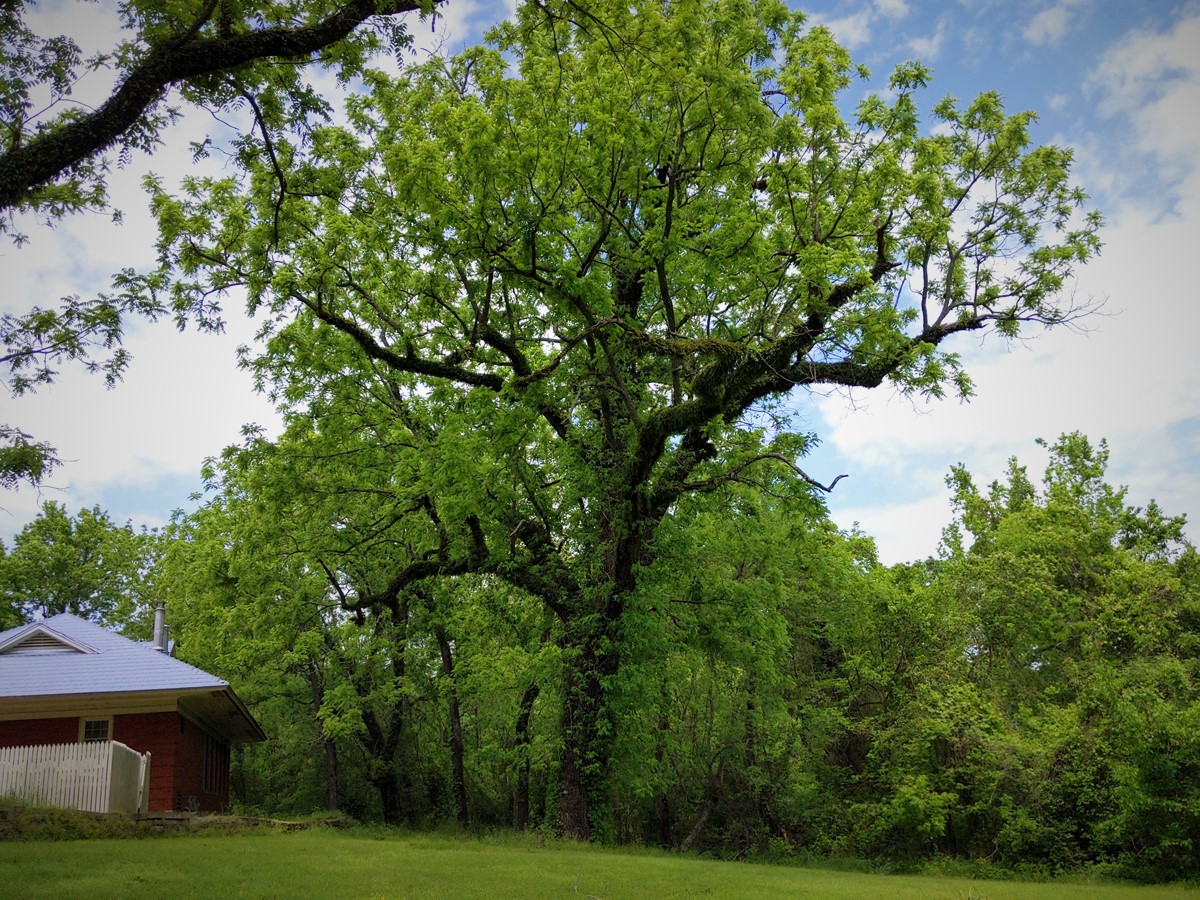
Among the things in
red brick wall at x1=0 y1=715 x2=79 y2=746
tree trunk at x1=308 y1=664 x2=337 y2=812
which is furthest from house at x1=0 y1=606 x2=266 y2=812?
tree trunk at x1=308 y1=664 x2=337 y2=812

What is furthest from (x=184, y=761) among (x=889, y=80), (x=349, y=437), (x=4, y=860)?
(x=889, y=80)

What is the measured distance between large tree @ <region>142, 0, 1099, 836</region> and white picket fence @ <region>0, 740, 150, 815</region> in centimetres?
747

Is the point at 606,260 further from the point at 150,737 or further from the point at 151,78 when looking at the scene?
the point at 150,737

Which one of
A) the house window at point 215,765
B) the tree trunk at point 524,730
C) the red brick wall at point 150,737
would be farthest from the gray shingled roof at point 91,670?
the tree trunk at point 524,730

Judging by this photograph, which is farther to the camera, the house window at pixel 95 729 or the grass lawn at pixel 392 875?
the house window at pixel 95 729

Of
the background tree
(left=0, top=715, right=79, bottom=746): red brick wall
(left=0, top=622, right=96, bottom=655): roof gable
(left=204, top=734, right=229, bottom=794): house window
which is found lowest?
(left=204, top=734, right=229, bottom=794): house window

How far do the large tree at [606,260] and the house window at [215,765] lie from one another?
44.6 feet

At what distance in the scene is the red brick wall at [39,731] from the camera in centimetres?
2044

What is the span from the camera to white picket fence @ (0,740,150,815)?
16406 millimetres

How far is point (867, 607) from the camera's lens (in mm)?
26562

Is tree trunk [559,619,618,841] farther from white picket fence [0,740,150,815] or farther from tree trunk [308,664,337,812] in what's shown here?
tree trunk [308,664,337,812]

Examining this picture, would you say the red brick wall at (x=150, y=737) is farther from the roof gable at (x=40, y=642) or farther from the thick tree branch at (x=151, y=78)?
the thick tree branch at (x=151, y=78)

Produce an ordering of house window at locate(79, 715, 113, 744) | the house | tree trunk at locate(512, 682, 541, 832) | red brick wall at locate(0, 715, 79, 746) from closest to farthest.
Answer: the house → tree trunk at locate(512, 682, 541, 832) → red brick wall at locate(0, 715, 79, 746) → house window at locate(79, 715, 113, 744)

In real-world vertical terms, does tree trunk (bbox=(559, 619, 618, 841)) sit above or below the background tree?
below
